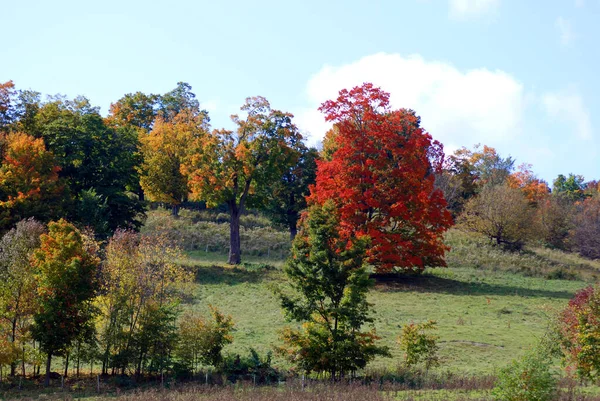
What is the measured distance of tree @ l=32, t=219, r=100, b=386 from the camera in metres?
27.2

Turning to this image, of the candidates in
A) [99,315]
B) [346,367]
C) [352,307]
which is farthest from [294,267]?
[99,315]

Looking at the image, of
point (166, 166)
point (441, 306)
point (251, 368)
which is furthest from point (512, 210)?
point (251, 368)

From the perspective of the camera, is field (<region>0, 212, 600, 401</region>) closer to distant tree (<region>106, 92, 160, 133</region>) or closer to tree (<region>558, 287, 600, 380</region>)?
tree (<region>558, 287, 600, 380</region>)

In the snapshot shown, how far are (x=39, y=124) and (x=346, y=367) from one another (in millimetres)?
43937

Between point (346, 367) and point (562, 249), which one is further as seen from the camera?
point (562, 249)

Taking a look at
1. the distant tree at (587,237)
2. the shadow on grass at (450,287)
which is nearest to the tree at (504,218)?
the distant tree at (587,237)

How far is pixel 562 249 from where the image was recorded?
81.4m

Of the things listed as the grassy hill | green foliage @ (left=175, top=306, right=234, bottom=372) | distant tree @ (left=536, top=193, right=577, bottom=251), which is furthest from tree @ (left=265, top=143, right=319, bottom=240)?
green foliage @ (left=175, top=306, right=234, bottom=372)

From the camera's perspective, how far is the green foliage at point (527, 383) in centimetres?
1938

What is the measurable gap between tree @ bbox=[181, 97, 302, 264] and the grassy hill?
240 inches

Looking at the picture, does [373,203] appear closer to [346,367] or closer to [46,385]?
[346,367]

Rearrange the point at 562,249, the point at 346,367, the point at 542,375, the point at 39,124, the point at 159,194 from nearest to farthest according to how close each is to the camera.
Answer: the point at 542,375 < the point at 346,367 < the point at 39,124 < the point at 159,194 < the point at 562,249

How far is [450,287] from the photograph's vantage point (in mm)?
48219

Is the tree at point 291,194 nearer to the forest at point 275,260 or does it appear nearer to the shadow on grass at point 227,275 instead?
the forest at point 275,260
